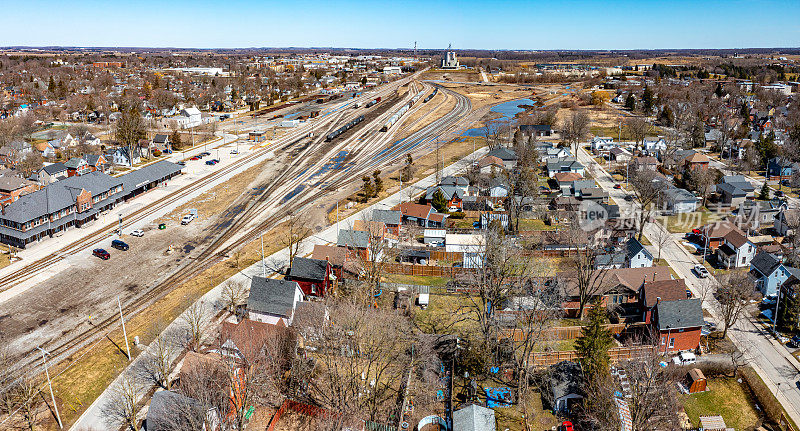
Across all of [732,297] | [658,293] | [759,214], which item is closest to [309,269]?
[658,293]

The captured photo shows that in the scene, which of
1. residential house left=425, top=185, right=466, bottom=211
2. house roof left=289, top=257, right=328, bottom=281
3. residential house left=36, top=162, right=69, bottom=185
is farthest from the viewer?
residential house left=36, top=162, right=69, bottom=185

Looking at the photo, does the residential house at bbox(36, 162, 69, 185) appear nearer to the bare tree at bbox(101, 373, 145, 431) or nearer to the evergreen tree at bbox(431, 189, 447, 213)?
the evergreen tree at bbox(431, 189, 447, 213)

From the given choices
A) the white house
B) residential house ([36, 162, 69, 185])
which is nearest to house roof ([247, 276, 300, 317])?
the white house

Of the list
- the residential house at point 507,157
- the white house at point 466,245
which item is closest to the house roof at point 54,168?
the white house at point 466,245

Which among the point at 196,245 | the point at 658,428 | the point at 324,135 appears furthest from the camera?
the point at 324,135

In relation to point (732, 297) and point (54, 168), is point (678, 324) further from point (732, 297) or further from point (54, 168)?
point (54, 168)

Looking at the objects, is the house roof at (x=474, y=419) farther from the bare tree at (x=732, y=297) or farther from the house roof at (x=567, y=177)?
the house roof at (x=567, y=177)

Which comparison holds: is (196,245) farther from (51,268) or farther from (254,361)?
(254,361)

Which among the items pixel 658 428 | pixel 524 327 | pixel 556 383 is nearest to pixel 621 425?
pixel 658 428
